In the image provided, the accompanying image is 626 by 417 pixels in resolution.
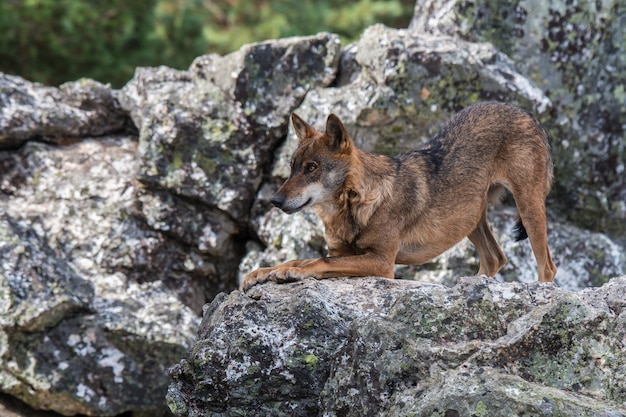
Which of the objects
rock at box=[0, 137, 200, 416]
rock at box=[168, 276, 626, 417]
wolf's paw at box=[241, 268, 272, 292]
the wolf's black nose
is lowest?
rock at box=[0, 137, 200, 416]

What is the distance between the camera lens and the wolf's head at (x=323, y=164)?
24.4 ft

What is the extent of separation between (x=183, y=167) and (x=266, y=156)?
97 centimetres

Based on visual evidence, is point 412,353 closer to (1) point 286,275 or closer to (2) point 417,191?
(1) point 286,275

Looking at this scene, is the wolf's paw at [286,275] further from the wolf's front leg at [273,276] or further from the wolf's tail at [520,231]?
the wolf's tail at [520,231]

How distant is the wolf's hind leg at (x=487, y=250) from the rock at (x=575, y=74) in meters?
2.09

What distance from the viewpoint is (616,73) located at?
36.9 ft

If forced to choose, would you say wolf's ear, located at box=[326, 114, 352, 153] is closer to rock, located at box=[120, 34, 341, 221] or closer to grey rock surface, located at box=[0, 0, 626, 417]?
grey rock surface, located at box=[0, 0, 626, 417]

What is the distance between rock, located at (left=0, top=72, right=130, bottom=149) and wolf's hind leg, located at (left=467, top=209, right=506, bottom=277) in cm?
473

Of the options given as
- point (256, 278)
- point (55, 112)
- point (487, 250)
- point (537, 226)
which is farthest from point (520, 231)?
point (55, 112)

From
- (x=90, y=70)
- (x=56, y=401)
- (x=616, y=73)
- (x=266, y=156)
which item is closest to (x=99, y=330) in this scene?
(x=56, y=401)

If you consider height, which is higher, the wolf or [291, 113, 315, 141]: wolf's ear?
[291, 113, 315, 141]: wolf's ear

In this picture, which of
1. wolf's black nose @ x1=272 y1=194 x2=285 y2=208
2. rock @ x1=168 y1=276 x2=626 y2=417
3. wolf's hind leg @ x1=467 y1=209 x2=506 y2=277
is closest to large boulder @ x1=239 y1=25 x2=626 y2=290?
wolf's hind leg @ x1=467 y1=209 x2=506 y2=277

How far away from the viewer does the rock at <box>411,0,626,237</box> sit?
10836 millimetres

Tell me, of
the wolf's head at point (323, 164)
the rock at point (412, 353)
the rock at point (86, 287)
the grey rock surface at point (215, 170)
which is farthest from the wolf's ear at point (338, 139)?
the rock at point (86, 287)
